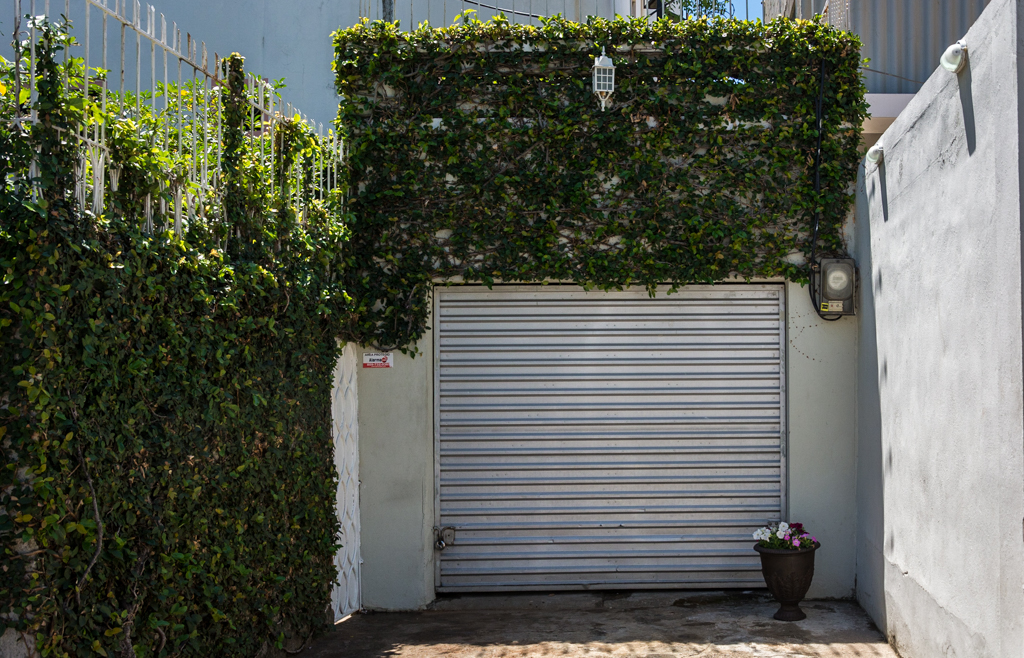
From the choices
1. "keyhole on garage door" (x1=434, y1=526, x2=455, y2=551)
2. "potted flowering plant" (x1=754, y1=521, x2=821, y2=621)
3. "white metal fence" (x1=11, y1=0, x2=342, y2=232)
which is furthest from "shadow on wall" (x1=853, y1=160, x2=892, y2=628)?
"white metal fence" (x1=11, y1=0, x2=342, y2=232)

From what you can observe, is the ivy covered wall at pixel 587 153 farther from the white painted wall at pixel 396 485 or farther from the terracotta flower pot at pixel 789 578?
the terracotta flower pot at pixel 789 578

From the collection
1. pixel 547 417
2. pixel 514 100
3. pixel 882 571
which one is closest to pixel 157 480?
pixel 547 417

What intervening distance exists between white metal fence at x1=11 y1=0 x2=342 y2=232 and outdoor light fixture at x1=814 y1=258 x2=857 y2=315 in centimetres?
400

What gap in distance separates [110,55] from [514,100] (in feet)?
18.4

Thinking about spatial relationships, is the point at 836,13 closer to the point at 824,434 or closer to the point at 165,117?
the point at 824,434

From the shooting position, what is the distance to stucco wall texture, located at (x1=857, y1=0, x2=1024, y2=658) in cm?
405

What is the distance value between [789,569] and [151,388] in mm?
4736

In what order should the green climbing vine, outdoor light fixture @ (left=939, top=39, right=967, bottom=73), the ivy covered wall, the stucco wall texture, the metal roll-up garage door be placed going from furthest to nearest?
1. the metal roll-up garage door
2. the ivy covered wall
3. outdoor light fixture @ (left=939, top=39, right=967, bottom=73)
4. the stucco wall texture
5. the green climbing vine

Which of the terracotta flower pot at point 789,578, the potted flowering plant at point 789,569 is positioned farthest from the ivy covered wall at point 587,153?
the terracotta flower pot at point 789,578

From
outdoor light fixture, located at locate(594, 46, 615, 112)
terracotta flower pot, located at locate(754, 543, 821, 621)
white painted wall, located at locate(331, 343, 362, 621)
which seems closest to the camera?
terracotta flower pot, located at locate(754, 543, 821, 621)

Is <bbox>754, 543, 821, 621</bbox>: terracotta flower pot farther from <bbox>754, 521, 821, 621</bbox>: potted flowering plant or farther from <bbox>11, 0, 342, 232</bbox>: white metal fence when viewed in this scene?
<bbox>11, 0, 342, 232</bbox>: white metal fence

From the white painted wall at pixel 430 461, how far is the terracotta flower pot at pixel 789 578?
1.98 feet

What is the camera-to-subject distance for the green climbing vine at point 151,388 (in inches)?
125

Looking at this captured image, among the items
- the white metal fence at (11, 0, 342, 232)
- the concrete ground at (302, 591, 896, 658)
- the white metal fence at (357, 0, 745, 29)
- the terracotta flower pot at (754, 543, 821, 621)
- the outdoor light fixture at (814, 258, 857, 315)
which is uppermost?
the white metal fence at (357, 0, 745, 29)
